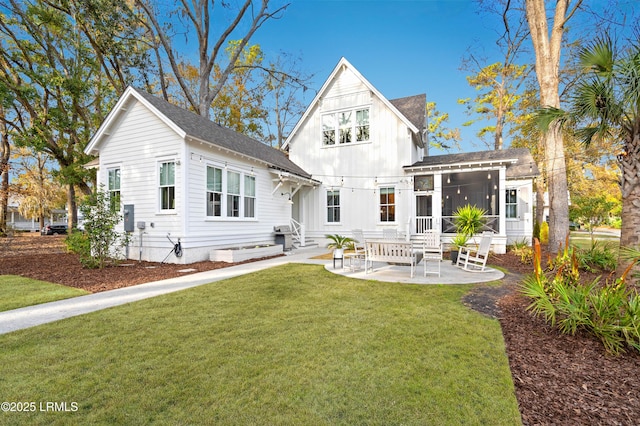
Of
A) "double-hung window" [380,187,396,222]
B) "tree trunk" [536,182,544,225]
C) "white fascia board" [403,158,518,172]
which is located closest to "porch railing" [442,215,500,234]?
"white fascia board" [403,158,518,172]

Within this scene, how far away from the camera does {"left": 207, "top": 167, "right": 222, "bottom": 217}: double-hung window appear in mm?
11164

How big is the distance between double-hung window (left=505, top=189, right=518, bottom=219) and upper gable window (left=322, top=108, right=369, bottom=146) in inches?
337

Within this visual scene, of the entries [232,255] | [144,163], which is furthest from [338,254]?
[144,163]

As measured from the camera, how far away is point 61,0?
53.6 feet

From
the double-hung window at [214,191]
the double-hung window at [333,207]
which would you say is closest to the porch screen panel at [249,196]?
the double-hung window at [214,191]

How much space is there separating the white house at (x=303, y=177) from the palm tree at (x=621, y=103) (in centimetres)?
708

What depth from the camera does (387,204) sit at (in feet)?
49.9

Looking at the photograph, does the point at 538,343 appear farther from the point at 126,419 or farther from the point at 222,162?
the point at 222,162

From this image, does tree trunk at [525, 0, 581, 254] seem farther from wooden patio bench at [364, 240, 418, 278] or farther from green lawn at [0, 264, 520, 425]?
green lawn at [0, 264, 520, 425]

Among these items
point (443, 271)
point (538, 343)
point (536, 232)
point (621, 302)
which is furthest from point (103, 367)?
point (536, 232)

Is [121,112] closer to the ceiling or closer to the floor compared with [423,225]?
closer to the ceiling

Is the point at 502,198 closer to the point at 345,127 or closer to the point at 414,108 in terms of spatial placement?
the point at 414,108

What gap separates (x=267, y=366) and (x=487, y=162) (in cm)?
1305

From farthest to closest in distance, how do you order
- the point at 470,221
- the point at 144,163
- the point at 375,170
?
the point at 375,170 → the point at 470,221 → the point at 144,163
